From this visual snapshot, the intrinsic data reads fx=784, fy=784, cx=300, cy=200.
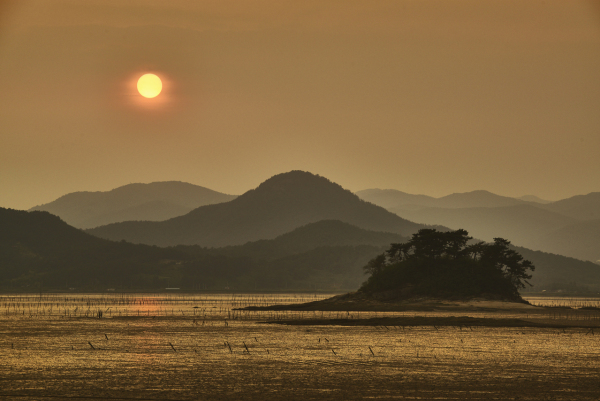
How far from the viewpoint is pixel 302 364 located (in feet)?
221

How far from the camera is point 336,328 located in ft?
361

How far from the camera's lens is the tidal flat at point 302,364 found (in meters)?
52.3

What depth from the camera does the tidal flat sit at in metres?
52.3

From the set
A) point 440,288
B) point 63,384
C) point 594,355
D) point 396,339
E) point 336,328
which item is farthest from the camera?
point 440,288

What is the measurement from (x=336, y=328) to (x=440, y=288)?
92.9 m

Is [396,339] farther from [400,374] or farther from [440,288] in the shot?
[440,288]

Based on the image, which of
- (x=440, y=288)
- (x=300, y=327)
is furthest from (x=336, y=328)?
(x=440, y=288)

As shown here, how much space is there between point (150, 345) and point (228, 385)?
31.9 metres

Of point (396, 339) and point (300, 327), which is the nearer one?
point (396, 339)

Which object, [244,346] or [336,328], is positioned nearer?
[244,346]

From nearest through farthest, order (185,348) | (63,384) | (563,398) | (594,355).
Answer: (563,398), (63,384), (594,355), (185,348)

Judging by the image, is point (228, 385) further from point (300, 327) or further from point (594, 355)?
point (300, 327)

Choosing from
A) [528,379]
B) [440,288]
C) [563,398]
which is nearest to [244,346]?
[528,379]

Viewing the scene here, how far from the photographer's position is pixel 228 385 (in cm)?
5528
